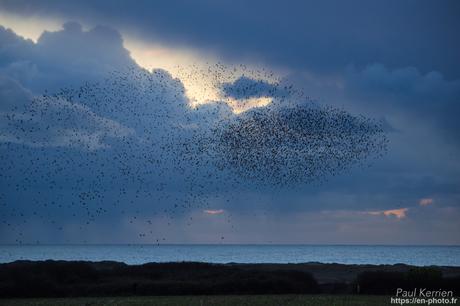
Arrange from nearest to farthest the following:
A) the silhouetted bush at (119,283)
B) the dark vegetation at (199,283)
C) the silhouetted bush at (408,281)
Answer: the silhouetted bush at (408,281)
the dark vegetation at (199,283)
the silhouetted bush at (119,283)

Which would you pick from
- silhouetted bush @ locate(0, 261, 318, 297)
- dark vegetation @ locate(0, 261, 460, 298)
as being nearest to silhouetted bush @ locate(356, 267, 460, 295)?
dark vegetation @ locate(0, 261, 460, 298)

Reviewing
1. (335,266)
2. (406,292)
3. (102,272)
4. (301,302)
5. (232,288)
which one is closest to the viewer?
(301,302)

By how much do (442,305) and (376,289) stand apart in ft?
44.8

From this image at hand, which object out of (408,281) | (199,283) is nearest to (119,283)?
(199,283)

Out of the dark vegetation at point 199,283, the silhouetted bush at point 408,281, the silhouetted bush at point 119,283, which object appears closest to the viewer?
the silhouetted bush at point 408,281

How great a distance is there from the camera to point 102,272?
63.2 m

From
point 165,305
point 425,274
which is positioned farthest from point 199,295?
point 425,274

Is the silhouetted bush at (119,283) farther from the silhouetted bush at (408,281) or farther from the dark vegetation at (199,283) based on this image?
the silhouetted bush at (408,281)

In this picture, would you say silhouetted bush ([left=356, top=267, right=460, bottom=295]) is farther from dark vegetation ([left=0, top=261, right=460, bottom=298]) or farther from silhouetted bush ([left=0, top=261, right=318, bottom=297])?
silhouetted bush ([left=0, top=261, right=318, bottom=297])

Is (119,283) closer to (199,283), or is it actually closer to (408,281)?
(199,283)

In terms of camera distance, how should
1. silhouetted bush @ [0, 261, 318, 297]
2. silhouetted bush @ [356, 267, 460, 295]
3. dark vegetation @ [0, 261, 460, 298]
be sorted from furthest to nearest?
silhouetted bush @ [0, 261, 318, 297]
dark vegetation @ [0, 261, 460, 298]
silhouetted bush @ [356, 267, 460, 295]

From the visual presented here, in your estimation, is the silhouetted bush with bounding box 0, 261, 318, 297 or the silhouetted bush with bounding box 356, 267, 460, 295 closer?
the silhouetted bush with bounding box 356, 267, 460, 295

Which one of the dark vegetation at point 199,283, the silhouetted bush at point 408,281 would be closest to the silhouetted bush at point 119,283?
the dark vegetation at point 199,283

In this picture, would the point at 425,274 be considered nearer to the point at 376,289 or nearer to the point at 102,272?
the point at 376,289
